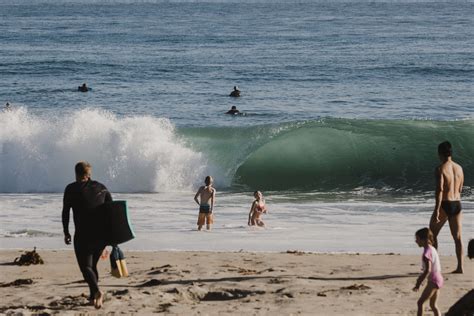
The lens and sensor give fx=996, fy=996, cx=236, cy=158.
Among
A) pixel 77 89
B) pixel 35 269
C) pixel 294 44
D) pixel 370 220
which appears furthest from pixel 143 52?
pixel 35 269

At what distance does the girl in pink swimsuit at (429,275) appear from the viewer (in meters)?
9.14

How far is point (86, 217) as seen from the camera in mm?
9617

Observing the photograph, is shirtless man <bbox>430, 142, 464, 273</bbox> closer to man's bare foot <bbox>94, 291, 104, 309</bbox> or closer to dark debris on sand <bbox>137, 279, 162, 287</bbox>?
dark debris on sand <bbox>137, 279, 162, 287</bbox>

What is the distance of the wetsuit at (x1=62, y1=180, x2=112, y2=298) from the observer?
961 cm

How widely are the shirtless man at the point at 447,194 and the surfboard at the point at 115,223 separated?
342 cm

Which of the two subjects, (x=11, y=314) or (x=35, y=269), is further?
(x=35, y=269)

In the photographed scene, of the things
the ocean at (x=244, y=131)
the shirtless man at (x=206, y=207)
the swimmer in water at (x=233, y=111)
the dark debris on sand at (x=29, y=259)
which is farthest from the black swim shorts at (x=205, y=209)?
the swimmer in water at (x=233, y=111)

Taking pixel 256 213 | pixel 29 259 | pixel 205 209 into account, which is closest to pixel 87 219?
pixel 29 259

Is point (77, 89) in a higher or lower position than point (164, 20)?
lower

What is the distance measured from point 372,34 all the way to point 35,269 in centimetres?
5353

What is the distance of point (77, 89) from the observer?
130 feet

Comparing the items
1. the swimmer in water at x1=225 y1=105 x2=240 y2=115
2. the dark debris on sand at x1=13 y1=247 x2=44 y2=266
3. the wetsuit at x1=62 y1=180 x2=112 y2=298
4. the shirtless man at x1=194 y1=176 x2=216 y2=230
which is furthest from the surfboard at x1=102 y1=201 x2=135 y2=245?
the swimmer in water at x1=225 y1=105 x2=240 y2=115

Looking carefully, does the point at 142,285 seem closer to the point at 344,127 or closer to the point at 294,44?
the point at 344,127

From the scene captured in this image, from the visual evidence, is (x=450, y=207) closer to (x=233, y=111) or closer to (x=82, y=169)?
(x=82, y=169)
